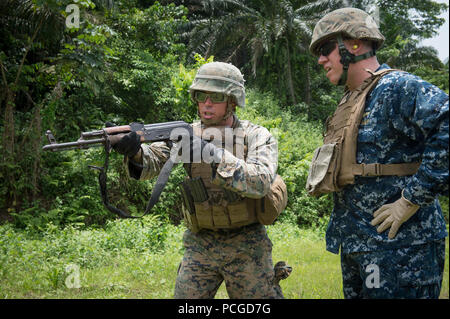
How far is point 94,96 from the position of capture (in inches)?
411

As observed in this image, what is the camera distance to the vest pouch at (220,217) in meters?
2.55

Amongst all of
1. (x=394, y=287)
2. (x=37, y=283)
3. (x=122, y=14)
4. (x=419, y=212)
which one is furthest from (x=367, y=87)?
(x=122, y=14)

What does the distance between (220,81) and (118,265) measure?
3568 mm

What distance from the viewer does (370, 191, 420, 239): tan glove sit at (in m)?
1.98

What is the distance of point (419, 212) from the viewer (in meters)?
2.06

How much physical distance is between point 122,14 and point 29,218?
5.16 metres

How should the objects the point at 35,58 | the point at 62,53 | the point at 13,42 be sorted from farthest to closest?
1. the point at 35,58
2. the point at 13,42
3. the point at 62,53

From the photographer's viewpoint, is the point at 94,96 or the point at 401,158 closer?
the point at 401,158

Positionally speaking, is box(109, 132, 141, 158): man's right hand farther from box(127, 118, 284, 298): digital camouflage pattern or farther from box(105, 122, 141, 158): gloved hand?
box(127, 118, 284, 298): digital camouflage pattern

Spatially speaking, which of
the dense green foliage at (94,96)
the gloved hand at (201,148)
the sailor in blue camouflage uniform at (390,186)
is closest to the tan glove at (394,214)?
the sailor in blue camouflage uniform at (390,186)

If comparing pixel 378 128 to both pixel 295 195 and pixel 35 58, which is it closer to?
pixel 295 195

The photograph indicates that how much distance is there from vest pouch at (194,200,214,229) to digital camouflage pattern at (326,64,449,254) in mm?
776

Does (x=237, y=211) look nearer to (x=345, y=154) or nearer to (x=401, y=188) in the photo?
(x=345, y=154)
